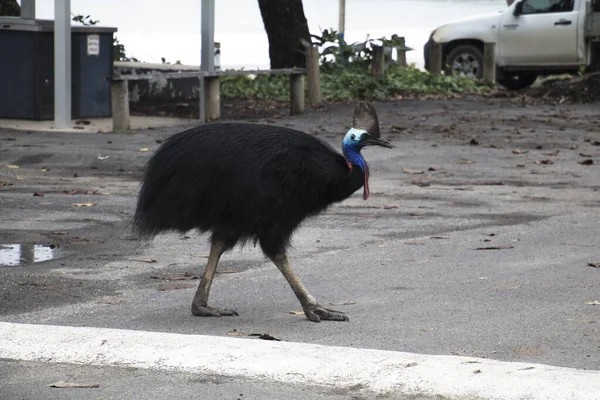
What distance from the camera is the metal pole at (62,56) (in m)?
15.6

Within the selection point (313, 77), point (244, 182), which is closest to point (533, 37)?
point (313, 77)

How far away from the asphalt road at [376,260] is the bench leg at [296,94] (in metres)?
4.30

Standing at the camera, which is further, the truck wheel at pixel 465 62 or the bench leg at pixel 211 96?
the truck wheel at pixel 465 62

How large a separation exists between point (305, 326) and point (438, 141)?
32.4ft

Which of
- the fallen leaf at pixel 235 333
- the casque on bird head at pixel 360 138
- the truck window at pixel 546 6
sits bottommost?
the fallen leaf at pixel 235 333

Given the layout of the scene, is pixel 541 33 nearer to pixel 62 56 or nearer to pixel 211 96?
pixel 211 96

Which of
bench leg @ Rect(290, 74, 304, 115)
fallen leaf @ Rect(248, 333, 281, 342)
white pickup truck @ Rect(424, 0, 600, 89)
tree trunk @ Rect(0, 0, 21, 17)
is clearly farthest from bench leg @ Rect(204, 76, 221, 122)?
fallen leaf @ Rect(248, 333, 281, 342)

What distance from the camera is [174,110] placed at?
19062 millimetres

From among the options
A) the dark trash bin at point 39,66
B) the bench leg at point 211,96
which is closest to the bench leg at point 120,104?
the dark trash bin at point 39,66

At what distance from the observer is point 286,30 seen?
22.3 metres

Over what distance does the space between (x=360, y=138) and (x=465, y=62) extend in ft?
65.2

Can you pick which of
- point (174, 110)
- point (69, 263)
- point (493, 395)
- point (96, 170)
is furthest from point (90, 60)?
point (493, 395)

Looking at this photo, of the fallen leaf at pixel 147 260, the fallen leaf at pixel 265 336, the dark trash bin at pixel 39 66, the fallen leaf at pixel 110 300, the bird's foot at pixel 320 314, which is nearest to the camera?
the fallen leaf at pixel 265 336

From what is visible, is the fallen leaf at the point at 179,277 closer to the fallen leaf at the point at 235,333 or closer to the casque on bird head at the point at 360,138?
the fallen leaf at the point at 235,333
